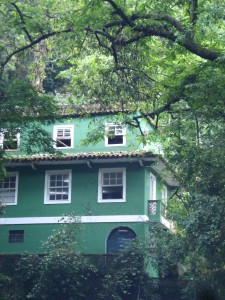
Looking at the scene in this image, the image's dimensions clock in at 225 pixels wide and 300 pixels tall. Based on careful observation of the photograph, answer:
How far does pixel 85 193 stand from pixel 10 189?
377cm

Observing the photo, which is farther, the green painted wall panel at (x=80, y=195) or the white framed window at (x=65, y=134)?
the white framed window at (x=65, y=134)

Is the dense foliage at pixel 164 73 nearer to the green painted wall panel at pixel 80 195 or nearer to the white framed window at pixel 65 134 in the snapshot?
the green painted wall panel at pixel 80 195

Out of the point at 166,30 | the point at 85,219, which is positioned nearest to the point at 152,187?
the point at 85,219

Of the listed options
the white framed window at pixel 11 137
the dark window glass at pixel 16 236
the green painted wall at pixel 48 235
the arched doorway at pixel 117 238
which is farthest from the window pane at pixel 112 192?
the white framed window at pixel 11 137

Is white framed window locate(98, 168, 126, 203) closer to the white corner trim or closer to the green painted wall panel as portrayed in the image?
the green painted wall panel

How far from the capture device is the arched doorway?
106ft

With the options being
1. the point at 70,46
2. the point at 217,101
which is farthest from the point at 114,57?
the point at 217,101

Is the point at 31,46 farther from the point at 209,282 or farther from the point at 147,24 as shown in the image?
the point at 209,282

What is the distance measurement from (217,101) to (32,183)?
1867 cm

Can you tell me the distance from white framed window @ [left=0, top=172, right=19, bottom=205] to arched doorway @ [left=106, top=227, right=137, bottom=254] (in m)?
5.13

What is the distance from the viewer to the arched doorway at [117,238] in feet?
106

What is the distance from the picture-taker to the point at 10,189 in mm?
34281

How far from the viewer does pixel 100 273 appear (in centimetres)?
2772

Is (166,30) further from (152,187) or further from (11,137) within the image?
(152,187)
